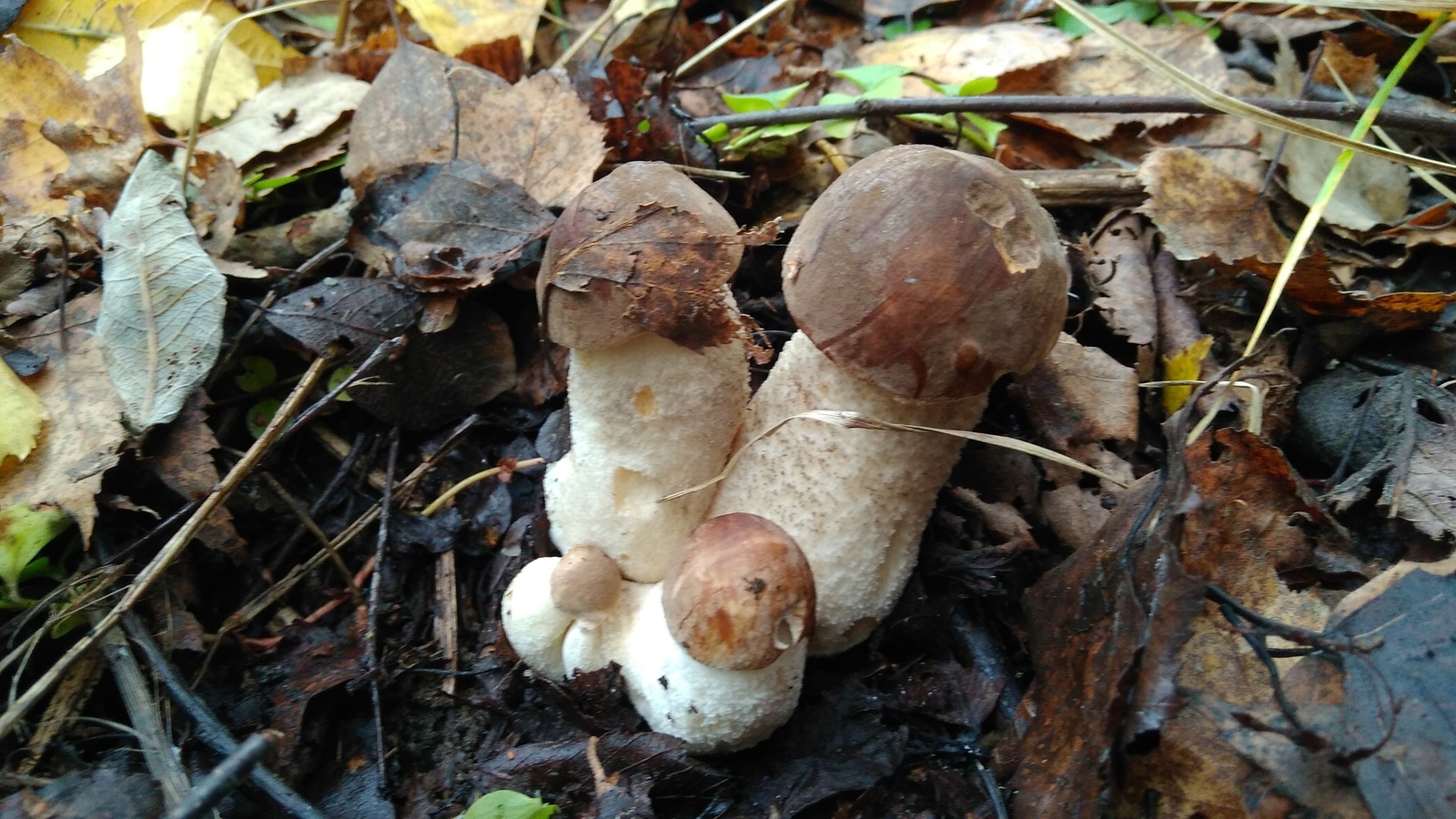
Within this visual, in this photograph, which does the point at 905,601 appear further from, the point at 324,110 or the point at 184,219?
the point at 324,110

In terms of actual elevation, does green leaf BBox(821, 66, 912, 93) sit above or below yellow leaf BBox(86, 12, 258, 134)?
below

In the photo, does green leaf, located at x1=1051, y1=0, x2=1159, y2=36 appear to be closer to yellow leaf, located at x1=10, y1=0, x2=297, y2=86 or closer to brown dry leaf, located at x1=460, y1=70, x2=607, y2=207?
brown dry leaf, located at x1=460, y1=70, x2=607, y2=207

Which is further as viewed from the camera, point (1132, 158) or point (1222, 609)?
point (1132, 158)

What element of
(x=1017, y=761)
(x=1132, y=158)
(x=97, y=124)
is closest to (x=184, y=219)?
(x=97, y=124)

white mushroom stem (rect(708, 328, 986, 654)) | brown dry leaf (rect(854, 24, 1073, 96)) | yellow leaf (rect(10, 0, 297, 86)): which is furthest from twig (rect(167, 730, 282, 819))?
yellow leaf (rect(10, 0, 297, 86))

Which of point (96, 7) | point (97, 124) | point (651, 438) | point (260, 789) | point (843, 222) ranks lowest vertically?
point (260, 789)
